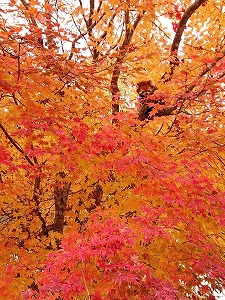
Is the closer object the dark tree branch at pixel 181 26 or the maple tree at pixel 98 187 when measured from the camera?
the maple tree at pixel 98 187

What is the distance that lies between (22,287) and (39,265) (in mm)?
805

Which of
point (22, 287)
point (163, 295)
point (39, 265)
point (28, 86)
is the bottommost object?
point (22, 287)

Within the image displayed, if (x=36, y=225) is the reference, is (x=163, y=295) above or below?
above

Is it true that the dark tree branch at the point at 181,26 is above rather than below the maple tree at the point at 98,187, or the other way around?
above

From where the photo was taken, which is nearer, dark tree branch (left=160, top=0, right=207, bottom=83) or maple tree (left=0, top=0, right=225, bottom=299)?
maple tree (left=0, top=0, right=225, bottom=299)

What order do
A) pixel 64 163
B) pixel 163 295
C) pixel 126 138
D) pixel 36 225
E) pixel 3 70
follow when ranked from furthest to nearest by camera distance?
pixel 36 225, pixel 126 138, pixel 64 163, pixel 3 70, pixel 163 295

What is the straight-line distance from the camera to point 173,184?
450 centimetres

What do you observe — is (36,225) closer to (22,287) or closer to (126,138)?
(22,287)

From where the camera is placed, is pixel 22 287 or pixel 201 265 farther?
pixel 22 287

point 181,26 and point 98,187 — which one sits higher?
point 181,26

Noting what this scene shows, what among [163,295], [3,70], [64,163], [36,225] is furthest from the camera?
[36,225]

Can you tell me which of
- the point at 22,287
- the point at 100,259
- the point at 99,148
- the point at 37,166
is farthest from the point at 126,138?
the point at 22,287

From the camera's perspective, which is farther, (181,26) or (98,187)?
(98,187)

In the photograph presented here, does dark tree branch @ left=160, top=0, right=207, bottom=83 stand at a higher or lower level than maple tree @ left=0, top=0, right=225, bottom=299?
higher
